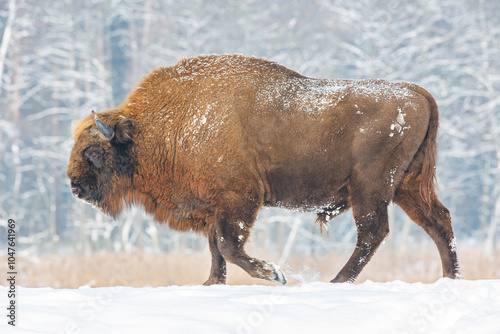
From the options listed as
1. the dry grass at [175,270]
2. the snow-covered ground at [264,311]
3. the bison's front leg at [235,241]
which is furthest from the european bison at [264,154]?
the dry grass at [175,270]

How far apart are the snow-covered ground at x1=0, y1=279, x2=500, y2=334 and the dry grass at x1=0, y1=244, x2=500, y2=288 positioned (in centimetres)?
816

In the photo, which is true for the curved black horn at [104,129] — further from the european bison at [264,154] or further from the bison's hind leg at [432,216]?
the bison's hind leg at [432,216]

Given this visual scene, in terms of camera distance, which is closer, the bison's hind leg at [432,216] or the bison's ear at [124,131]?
the bison's hind leg at [432,216]

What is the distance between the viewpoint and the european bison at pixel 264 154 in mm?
5074

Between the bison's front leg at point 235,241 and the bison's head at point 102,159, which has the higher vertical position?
the bison's head at point 102,159

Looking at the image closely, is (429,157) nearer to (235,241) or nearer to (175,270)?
(235,241)

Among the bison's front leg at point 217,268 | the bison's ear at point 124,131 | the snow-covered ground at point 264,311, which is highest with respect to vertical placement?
the bison's ear at point 124,131

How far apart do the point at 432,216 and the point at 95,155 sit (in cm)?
309

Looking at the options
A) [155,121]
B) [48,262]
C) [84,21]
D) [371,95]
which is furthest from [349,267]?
[84,21]

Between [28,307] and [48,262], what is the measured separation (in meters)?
12.6

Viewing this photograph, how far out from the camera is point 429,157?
5246 mm

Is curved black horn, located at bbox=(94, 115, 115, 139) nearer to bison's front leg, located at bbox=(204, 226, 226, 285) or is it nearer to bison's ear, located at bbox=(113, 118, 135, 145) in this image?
bison's ear, located at bbox=(113, 118, 135, 145)

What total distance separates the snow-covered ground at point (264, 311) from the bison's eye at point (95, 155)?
2071mm

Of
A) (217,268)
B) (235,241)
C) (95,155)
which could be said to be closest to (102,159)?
(95,155)
